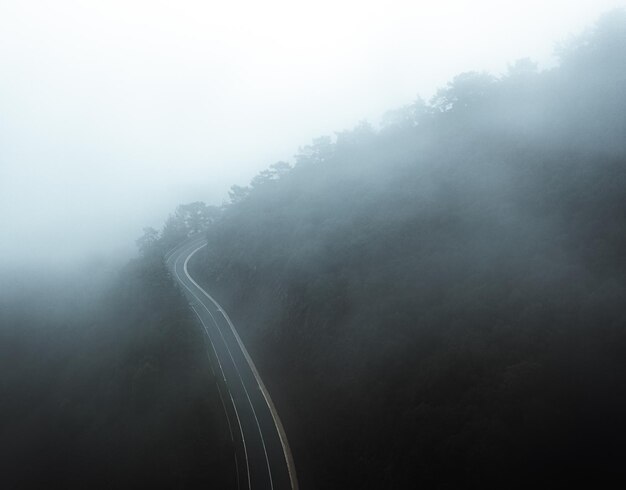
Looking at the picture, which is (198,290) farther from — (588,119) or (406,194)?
(588,119)

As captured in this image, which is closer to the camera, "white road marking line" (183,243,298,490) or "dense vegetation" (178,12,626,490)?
"dense vegetation" (178,12,626,490)

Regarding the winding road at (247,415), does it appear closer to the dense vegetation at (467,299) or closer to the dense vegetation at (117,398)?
the dense vegetation at (117,398)

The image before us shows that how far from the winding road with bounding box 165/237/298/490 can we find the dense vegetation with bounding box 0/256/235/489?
95cm

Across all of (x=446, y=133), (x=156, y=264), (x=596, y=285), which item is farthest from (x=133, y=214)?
(x=596, y=285)

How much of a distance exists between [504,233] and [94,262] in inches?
3454

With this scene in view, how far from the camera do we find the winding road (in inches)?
882

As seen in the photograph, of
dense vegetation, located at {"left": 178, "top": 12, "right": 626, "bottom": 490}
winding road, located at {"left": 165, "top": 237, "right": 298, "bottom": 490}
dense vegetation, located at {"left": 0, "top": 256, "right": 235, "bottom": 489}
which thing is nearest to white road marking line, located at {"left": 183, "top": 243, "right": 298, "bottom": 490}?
winding road, located at {"left": 165, "top": 237, "right": 298, "bottom": 490}

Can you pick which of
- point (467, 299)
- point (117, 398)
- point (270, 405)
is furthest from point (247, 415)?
point (467, 299)

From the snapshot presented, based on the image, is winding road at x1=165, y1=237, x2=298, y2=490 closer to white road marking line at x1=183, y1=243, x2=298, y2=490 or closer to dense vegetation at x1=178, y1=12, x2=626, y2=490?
white road marking line at x1=183, y1=243, x2=298, y2=490

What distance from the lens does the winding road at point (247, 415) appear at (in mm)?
22406

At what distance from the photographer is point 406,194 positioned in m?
35.2

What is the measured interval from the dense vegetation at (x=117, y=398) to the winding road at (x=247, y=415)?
95 centimetres

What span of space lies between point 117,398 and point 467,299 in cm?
3253

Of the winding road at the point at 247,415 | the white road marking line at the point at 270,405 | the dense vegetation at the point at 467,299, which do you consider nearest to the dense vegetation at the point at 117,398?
the winding road at the point at 247,415
